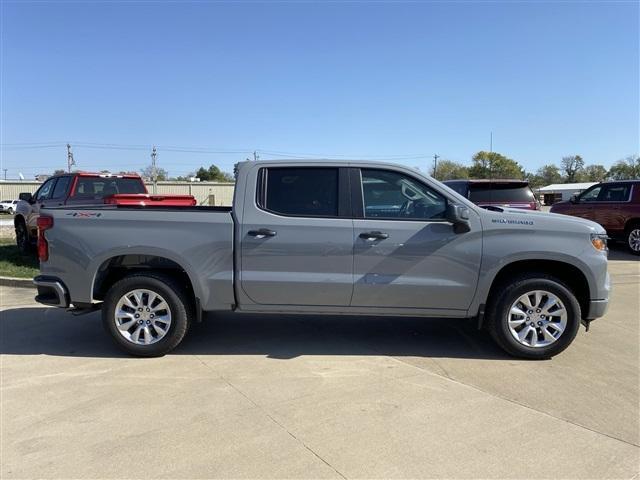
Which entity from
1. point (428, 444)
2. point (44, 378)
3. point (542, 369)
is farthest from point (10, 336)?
point (542, 369)

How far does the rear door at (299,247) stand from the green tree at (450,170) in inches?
3246

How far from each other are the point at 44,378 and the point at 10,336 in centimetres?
164

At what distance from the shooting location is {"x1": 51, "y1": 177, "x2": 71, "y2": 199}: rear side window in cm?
1056

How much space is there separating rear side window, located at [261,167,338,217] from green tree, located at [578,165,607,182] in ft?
400

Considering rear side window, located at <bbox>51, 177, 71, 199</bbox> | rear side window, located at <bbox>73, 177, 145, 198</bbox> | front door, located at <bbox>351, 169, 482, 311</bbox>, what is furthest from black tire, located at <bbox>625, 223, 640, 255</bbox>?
rear side window, located at <bbox>51, 177, 71, 199</bbox>

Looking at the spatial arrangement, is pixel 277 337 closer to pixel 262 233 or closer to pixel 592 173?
pixel 262 233

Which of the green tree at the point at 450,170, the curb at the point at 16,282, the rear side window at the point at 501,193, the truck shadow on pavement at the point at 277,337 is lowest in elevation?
the truck shadow on pavement at the point at 277,337

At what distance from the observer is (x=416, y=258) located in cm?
489

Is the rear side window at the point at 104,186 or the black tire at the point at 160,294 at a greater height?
the rear side window at the point at 104,186

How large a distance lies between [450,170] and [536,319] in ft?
304

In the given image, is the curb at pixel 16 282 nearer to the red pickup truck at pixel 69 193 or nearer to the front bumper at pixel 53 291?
the red pickup truck at pixel 69 193

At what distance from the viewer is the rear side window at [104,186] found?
10.5 m

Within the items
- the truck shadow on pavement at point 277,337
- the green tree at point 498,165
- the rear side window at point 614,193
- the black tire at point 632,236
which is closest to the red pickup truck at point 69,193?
the truck shadow on pavement at point 277,337

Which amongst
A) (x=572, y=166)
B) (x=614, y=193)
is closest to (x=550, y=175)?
(x=572, y=166)
